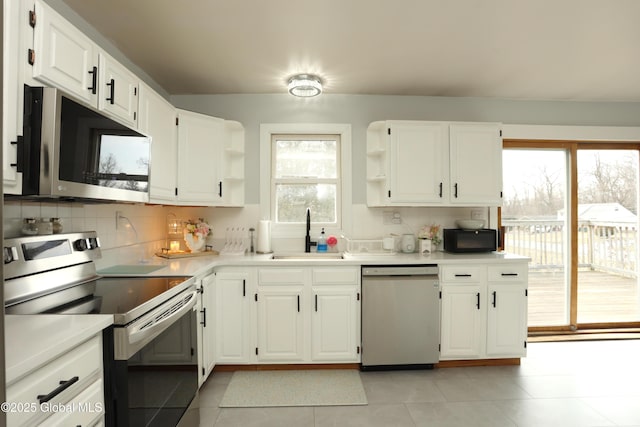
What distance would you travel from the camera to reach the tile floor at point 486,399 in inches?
86.0

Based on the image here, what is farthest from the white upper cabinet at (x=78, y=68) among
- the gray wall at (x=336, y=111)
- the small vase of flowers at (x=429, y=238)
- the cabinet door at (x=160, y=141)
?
the small vase of flowers at (x=429, y=238)

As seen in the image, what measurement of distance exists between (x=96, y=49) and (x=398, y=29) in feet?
5.83

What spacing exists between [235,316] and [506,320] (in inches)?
89.8

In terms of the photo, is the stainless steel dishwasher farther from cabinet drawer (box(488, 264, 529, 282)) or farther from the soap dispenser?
the soap dispenser

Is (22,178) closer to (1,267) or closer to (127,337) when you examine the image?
(127,337)

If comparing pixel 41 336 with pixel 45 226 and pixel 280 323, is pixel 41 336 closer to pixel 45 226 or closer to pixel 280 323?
pixel 45 226

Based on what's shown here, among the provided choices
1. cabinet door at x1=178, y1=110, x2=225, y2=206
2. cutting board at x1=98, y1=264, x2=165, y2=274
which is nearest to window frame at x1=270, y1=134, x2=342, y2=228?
cabinet door at x1=178, y1=110, x2=225, y2=206

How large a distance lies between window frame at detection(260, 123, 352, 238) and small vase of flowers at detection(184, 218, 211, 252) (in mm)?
588

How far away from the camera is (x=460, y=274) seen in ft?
9.50

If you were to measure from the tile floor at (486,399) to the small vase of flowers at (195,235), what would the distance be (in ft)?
3.59

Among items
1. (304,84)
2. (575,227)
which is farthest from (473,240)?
(304,84)

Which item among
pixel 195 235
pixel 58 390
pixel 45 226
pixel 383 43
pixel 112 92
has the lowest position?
pixel 58 390

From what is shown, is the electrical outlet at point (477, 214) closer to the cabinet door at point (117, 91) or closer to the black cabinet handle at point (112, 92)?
the cabinet door at point (117, 91)

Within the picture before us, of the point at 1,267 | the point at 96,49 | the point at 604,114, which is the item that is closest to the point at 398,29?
the point at 96,49
